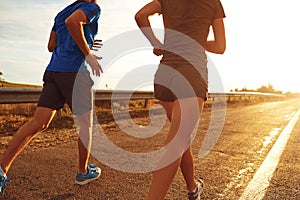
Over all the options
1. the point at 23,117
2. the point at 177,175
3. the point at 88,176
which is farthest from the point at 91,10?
the point at 23,117

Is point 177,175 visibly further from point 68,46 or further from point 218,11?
point 218,11

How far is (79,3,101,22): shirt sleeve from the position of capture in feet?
9.87

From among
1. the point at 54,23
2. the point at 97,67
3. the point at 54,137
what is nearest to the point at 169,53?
the point at 97,67

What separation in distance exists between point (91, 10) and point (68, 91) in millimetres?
754

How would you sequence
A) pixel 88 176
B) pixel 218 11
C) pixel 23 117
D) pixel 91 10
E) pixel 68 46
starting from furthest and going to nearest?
pixel 23 117 → pixel 88 176 → pixel 68 46 → pixel 91 10 → pixel 218 11

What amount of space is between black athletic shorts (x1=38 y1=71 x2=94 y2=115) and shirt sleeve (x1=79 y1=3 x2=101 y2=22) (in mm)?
513

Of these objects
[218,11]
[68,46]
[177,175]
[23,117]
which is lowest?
[177,175]

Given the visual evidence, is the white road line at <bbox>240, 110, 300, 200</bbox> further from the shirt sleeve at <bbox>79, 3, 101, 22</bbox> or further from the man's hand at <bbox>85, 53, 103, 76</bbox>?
the shirt sleeve at <bbox>79, 3, 101, 22</bbox>

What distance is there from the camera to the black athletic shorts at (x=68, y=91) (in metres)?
3.17

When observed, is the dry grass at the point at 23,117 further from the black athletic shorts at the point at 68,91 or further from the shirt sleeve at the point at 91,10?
the shirt sleeve at the point at 91,10

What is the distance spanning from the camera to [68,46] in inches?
125

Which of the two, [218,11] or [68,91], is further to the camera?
[68,91]

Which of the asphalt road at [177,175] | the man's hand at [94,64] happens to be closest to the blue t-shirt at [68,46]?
the man's hand at [94,64]

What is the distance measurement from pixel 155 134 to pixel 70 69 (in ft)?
12.9
